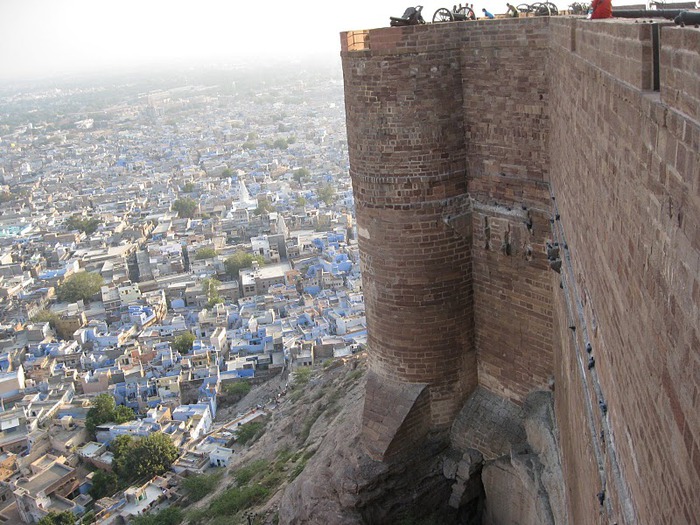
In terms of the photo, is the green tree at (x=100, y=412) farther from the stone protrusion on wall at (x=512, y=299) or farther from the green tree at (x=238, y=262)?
the stone protrusion on wall at (x=512, y=299)

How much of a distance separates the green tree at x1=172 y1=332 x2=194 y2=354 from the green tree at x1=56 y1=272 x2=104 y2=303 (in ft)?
31.3

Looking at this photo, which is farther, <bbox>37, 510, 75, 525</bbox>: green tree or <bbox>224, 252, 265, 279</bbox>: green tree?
<bbox>224, 252, 265, 279</bbox>: green tree

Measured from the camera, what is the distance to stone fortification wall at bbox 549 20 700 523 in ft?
5.71

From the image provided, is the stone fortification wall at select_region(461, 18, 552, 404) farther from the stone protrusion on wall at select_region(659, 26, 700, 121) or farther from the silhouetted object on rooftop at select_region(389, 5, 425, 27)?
the stone protrusion on wall at select_region(659, 26, 700, 121)

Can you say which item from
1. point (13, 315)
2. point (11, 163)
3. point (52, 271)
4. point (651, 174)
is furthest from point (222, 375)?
point (11, 163)

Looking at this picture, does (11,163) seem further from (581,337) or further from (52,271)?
(581,337)

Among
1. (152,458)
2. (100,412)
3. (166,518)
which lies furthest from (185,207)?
(166,518)

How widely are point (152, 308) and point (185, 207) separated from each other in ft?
64.4

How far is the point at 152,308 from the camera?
117ft

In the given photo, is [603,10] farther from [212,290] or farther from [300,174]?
[300,174]

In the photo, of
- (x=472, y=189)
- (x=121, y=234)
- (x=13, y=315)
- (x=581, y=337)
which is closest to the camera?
(x=581, y=337)

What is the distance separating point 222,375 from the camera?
2794 cm

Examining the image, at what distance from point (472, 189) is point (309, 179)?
55655 mm

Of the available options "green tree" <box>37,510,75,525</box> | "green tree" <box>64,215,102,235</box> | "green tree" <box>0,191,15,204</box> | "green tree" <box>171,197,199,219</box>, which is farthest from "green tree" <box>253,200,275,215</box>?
"green tree" <box>37,510,75,525</box>
